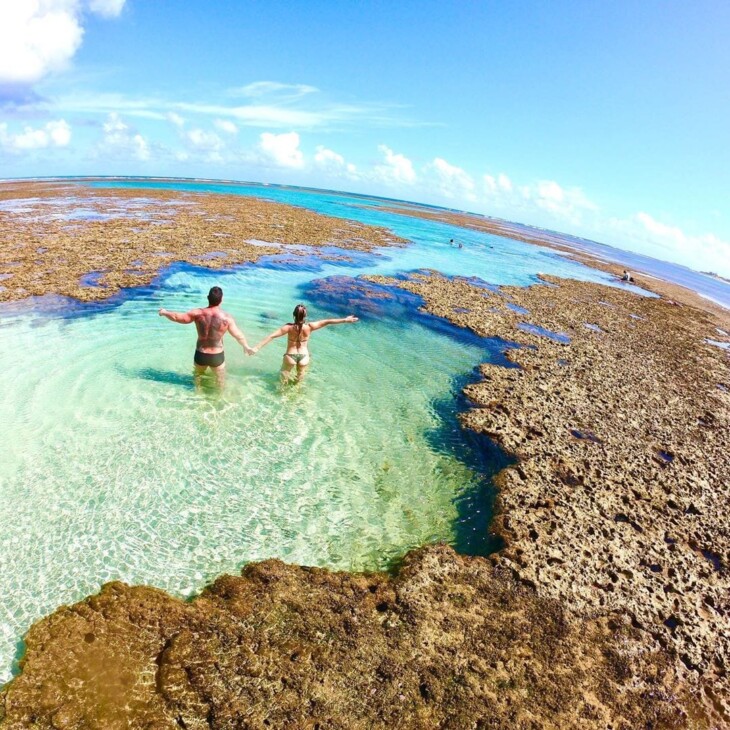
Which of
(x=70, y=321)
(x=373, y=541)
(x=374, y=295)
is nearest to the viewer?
(x=373, y=541)

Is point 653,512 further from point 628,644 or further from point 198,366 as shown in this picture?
point 198,366

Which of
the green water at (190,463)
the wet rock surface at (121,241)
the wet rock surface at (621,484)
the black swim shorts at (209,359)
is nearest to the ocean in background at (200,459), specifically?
the green water at (190,463)

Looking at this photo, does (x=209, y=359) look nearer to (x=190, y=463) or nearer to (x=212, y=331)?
(x=212, y=331)

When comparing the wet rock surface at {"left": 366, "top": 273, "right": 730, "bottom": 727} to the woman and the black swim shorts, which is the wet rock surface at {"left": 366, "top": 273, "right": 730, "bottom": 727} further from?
the black swim shorts

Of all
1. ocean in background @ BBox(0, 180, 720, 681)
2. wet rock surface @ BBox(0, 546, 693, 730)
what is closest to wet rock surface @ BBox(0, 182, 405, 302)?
ocean in background @ BBox(0, 180, 720, 681)

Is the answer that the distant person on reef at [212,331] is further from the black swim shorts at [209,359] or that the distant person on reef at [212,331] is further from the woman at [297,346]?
the woman at [297,346]

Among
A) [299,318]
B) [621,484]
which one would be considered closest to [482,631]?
[621,484]

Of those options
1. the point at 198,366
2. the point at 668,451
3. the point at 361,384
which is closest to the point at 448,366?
the point at 361,384

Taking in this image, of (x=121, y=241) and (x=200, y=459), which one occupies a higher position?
(x=121, y=241)
